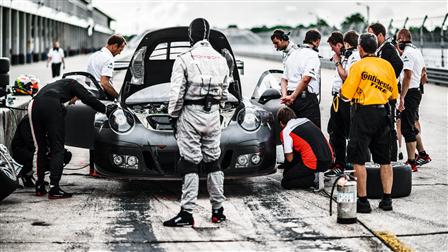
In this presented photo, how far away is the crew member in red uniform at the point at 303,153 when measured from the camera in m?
8.05

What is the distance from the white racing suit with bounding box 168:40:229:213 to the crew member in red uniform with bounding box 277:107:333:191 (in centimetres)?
174

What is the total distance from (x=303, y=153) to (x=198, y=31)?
2183 millimetres

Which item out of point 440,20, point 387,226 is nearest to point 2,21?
point 440,20

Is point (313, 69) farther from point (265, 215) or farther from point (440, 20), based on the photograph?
point (440, 20)

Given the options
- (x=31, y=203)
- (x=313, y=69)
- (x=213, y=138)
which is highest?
(x=313, y=69)

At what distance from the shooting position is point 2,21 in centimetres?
4741

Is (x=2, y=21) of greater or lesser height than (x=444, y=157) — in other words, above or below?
above

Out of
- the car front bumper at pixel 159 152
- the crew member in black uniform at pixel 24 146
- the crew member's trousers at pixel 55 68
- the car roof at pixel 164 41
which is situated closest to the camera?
the car front bumper at pixel 159 152

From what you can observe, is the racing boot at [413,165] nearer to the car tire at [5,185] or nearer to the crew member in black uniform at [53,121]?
the crew member in black uniform at [53,121]

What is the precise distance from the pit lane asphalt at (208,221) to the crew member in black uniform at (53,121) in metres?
0.24

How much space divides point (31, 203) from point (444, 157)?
19.2 ft

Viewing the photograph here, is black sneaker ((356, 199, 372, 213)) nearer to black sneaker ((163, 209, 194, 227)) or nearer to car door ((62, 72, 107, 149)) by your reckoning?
black sneaker ((163, 209, 194, 227))

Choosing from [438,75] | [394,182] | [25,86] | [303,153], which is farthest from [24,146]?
[438,75]

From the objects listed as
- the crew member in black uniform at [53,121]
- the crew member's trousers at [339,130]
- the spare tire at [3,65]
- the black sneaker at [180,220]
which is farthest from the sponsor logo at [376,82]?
the spare tire at [3,65]
